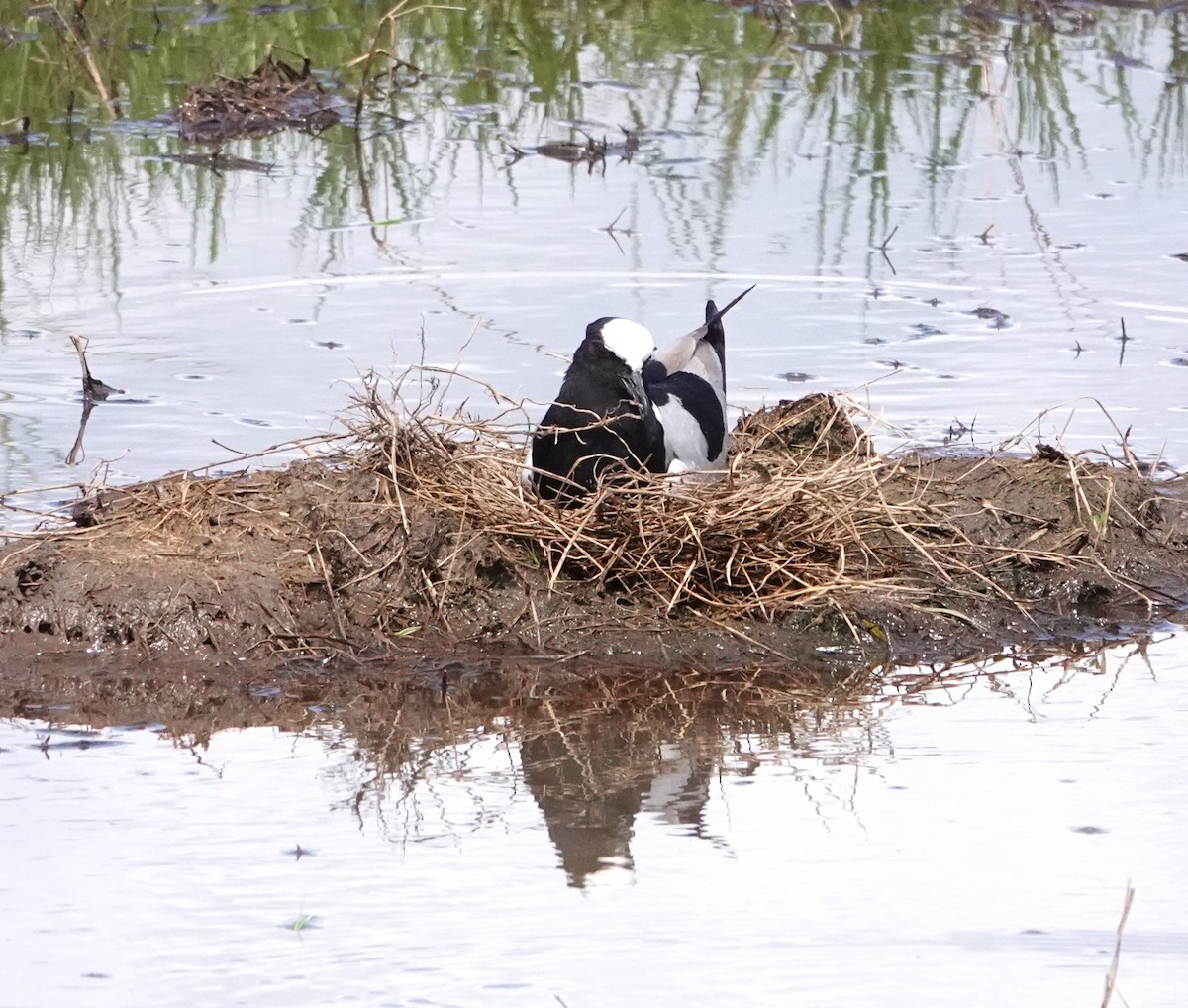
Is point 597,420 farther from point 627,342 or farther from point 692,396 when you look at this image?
point 692,396

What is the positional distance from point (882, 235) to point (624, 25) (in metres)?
4.17

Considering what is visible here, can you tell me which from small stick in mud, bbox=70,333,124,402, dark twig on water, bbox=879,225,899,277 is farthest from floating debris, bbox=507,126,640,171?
small stick in mud, bbox=70,333,124,402

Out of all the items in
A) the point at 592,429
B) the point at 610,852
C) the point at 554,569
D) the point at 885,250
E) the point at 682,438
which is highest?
the point at 885,250

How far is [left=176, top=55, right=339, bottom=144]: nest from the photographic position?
32.2 ft

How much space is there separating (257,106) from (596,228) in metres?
2.42

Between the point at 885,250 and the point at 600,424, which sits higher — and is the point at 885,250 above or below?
above

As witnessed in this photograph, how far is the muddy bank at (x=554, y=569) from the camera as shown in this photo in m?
5.26

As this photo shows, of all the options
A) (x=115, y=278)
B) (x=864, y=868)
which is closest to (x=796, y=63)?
(x=115, y=278)

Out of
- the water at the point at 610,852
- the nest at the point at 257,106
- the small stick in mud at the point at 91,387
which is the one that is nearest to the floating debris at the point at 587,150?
the nest at the point at 257,106

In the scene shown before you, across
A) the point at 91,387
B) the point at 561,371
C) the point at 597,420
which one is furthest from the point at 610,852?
the point at 91,387

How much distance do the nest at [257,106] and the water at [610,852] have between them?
560 cm

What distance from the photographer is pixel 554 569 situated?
213 inches

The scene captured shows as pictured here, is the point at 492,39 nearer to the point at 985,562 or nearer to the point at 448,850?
the point at 985,562

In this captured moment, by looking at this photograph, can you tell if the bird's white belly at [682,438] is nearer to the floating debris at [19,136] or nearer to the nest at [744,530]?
the nest at [744,530]
